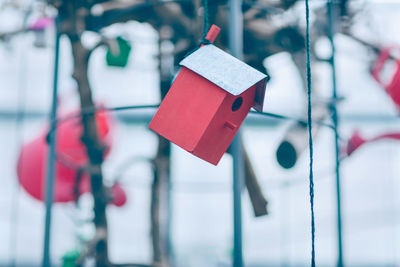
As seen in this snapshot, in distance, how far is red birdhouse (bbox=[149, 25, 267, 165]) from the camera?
0.51m

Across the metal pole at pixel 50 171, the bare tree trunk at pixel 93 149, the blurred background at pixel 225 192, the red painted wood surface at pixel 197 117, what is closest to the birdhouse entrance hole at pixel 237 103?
the red painted wood surface at pixel 197 117

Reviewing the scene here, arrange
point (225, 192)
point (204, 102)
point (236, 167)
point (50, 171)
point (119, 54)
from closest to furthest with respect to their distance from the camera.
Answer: point (204, 102), point (236, 167), point (50, 171), point (119, 54), point (225, 192)

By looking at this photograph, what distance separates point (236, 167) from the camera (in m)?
0.65

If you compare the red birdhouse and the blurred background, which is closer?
the red birdhouse

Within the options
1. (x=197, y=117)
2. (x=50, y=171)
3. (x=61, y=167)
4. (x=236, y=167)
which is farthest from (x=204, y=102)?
(x=61, y=167)

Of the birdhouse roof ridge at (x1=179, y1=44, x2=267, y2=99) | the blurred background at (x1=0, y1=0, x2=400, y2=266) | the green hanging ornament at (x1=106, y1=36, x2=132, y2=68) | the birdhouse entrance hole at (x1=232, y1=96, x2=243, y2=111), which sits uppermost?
the green hanging ornament at (x1=106, y1=36, x2=132, y2=68)

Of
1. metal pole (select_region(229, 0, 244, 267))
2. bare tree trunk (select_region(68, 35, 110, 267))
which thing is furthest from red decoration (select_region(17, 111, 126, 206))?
metal pole (select_region(229, 0, 244, 267))

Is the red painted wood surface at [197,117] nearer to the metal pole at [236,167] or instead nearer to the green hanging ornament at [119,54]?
the metal pole at [236,167]

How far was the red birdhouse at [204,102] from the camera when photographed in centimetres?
51

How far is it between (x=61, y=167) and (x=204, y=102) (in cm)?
73

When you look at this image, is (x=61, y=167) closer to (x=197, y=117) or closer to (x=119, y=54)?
(x=119, y=54)

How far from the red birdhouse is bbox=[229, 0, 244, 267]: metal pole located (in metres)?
0.11

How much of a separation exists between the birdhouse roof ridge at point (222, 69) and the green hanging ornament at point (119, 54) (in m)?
0.44

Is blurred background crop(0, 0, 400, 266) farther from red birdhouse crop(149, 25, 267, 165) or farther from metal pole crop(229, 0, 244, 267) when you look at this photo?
red birdhouse crop(149, 25, 267, 165)
